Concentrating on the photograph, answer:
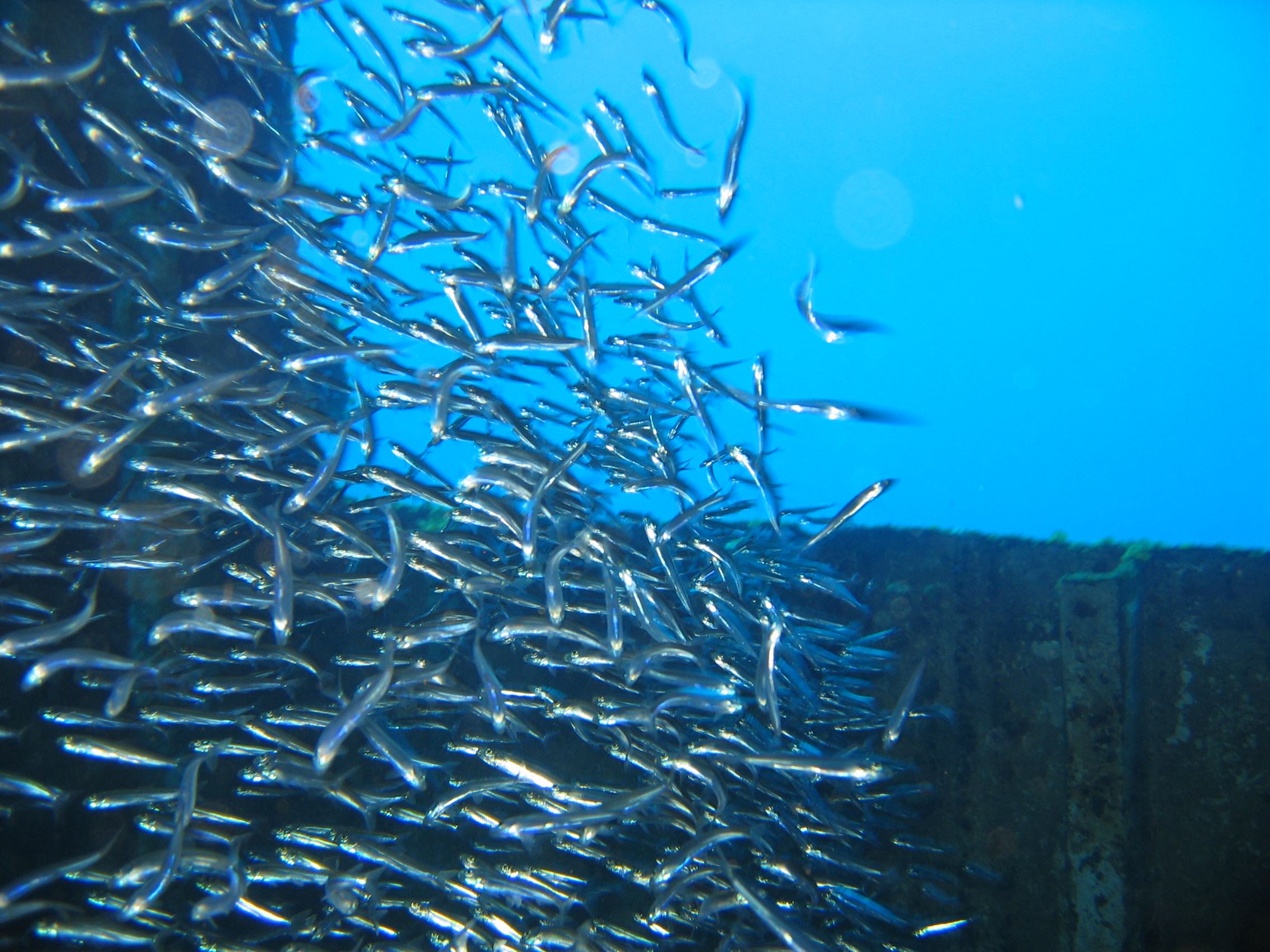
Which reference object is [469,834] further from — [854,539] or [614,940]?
[854,539]

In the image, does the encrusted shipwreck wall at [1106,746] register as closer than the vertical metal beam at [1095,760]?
Yes

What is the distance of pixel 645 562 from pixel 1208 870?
5007 mm

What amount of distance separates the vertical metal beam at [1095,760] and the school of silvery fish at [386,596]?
1041 mm

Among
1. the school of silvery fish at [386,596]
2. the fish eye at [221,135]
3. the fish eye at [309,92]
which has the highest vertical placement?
the fish eye at [309,92]

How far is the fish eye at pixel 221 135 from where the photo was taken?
4.43 meters

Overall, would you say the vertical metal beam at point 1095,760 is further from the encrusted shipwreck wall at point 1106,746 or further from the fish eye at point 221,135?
the fish eye at point 221,135

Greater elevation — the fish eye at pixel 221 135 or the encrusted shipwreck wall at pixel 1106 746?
the fish eye at pixel 221 135

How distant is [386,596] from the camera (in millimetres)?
4023

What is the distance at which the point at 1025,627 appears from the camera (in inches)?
208

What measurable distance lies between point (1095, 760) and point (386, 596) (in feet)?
19.5

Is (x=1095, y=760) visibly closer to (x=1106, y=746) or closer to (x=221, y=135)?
(x=1106, y=746)

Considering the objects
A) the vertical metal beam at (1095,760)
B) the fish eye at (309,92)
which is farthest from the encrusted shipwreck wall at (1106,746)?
the fish eye at (309,92)

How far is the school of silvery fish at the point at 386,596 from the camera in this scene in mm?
3910

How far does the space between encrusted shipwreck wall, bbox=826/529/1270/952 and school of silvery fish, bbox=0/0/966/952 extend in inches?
21.9
